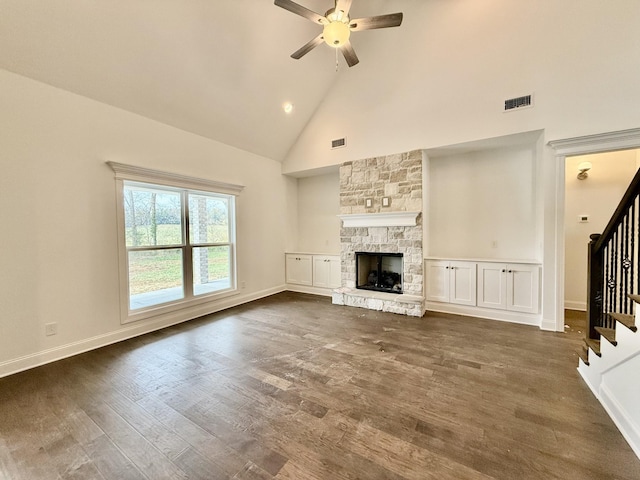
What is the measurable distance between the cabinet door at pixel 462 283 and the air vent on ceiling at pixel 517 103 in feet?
7.66

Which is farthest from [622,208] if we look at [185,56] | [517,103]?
[185,56]

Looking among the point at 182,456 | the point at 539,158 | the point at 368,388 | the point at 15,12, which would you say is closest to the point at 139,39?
the point at 15,12

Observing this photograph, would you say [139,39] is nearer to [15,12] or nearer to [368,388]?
[15,12]

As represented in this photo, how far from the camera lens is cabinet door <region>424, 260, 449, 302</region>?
4.36 m

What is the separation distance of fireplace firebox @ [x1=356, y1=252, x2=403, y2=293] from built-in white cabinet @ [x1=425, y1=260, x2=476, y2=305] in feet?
2.02

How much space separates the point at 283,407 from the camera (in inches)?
81.4

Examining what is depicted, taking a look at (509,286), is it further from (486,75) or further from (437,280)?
(486,75)

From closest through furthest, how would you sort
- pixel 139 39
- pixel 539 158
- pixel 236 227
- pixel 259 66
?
pixel 139 39
pixel 539 158
pixel 259 66
pixel 236 227

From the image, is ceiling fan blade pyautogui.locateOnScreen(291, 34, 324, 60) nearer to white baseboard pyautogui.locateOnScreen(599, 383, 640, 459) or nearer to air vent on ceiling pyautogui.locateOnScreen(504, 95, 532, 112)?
air vent on ceiling pyautogui.locateOnScreen(504, 95, 532, 112)

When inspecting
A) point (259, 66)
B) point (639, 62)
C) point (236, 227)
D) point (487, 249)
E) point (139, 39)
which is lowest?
point (487, 249)

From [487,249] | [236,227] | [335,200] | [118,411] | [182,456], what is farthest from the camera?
[335,200]

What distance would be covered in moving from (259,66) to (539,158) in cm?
446

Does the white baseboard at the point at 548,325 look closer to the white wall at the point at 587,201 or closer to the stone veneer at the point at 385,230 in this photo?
the white wall at the point at 587,201

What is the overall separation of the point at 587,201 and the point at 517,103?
218 centimetres
